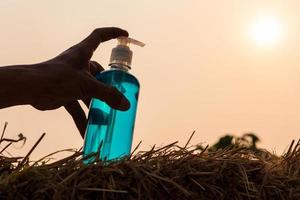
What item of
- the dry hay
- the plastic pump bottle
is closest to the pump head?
the plastic pump bottle

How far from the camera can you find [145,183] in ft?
4.22

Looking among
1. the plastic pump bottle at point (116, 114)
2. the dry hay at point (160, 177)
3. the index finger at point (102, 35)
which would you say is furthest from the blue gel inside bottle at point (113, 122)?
the dry hay at point (160, 177)

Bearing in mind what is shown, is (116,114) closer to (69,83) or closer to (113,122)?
(113,122)

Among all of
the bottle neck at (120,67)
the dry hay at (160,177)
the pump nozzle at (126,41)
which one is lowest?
the dry hay at (160,177)

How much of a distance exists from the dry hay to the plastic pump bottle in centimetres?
31

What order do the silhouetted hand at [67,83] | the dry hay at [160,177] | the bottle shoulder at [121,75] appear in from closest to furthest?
the dry hay at [160,177]
the silhouetted hand at [67,83]
the bottle shoulder at [121,75]

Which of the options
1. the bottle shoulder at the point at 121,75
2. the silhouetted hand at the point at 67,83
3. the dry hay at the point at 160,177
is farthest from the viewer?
the bottle shoulder at the point at 121,75

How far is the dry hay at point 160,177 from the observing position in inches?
47.4

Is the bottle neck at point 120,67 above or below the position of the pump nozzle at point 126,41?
below

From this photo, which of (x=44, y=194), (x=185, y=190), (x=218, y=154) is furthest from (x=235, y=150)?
(x=44, y=194)

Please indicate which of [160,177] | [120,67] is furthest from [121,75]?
[160,177]

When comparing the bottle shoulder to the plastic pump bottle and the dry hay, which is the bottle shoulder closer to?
the plastic pump bottle

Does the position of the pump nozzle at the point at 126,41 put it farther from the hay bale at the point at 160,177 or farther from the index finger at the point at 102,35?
the hay bale at the point at 160,177

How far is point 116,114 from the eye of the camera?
1844 millimetres
